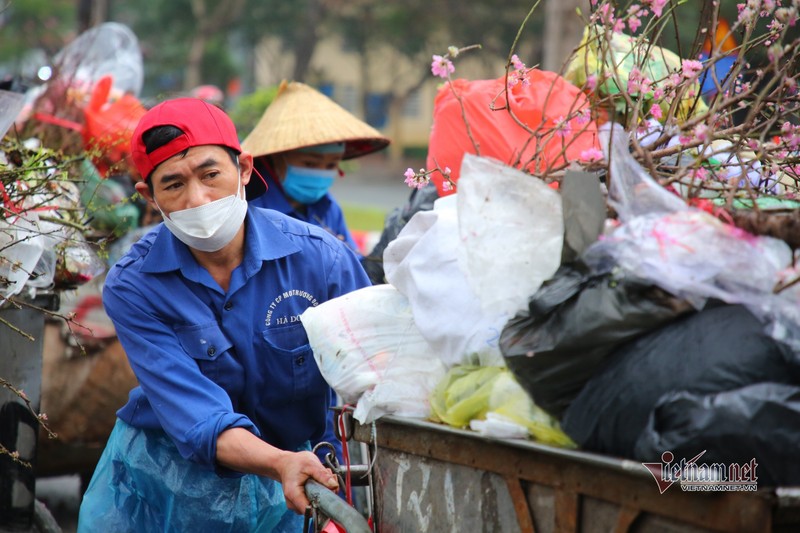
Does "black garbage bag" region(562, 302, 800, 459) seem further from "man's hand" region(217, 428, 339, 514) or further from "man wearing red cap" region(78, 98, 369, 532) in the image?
"man wearing red cap" region(78, 98, 369, 532)

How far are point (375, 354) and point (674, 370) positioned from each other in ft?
2.64

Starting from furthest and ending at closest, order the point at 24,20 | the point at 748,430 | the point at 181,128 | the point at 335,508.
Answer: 1. the point at 24,20
2. the point at 181,128
3. the point at 335,508
4. the point at 748,430

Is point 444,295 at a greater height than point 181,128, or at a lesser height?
lesser

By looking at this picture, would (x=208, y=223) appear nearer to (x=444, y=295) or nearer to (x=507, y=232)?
(x=444, y=295)

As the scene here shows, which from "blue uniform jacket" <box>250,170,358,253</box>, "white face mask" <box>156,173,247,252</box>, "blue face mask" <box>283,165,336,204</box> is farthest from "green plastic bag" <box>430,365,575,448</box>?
"blue face mask" <box>283,165,336,204</box>

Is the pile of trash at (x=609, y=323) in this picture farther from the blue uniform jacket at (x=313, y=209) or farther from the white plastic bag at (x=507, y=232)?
the blue uniform jacket at (x=313, y=209)

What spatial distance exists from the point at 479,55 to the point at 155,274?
109ft

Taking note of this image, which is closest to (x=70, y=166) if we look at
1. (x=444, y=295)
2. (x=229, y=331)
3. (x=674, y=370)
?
(x=229, y=331)

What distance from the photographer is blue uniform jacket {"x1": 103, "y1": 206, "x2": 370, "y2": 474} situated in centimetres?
271

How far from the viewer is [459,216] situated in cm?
213

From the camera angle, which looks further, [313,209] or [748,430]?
[313,209]

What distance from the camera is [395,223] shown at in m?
4.52

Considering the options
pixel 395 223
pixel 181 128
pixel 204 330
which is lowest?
pixel 395 223

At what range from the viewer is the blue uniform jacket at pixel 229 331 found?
8.87 ft
